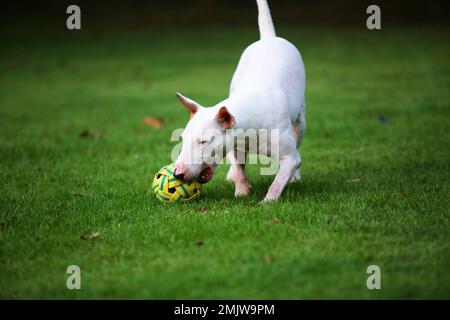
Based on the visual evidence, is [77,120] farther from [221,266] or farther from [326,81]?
[221,266]

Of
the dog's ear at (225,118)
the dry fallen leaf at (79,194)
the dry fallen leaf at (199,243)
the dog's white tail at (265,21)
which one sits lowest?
the dry fallen leaf at (199,243)

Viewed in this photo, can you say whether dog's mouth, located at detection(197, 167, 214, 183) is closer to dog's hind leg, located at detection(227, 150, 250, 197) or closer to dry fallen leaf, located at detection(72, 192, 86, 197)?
dog's hind leg, located at detection(227, 150, 250, 197)

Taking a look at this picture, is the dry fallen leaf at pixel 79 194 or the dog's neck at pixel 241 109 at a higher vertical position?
the dog's neck at pixel 241 109

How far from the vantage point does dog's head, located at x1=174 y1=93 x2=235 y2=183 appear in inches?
200

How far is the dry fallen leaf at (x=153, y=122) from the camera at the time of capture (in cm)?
1003

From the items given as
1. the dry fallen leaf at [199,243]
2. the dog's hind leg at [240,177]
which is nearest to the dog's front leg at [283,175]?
the dog's hind leg at [240,177]

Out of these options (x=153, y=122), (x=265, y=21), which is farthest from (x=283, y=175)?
(x=153, y=122)

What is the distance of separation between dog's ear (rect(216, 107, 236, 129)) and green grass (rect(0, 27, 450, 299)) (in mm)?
756

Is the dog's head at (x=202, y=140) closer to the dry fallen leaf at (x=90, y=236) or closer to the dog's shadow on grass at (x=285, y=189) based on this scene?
the dog's shadow on grass at (x=285, y=189)

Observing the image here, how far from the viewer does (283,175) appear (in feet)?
18.5

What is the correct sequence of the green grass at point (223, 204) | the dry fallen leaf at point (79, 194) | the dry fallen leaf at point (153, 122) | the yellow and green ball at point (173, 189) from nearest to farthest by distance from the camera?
1. the green grass at point (223, 204)
2. the yellow and green ball at point (173, 189)
3. the dry fallen leaf at point (79, 194)
4. the dry fallen leaf at point (153, 122)

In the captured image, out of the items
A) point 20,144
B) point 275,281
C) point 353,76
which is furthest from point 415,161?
point 353,76

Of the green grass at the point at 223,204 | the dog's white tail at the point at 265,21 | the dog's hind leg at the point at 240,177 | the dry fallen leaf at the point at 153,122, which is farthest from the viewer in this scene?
the dry fallen leaf at the point at 153,122

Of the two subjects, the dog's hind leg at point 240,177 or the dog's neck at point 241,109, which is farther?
the dog's hind leg at point 240,177
